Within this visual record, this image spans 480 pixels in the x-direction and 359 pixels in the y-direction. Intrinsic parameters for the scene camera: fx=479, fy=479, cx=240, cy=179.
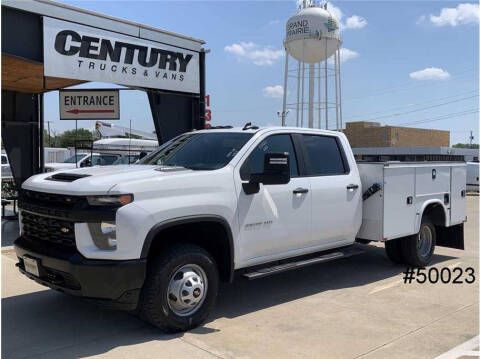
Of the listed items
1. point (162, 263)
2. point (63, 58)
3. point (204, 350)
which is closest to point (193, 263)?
point (162, 263)

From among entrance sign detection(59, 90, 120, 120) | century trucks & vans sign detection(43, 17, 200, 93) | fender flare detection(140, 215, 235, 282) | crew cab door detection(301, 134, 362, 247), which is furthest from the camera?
entrance sign detection(59, 90, 120, 120)

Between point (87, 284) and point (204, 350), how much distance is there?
114cm

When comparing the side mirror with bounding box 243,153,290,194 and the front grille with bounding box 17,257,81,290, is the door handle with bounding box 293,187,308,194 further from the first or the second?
the front grille with bounding box 17,257,81,290

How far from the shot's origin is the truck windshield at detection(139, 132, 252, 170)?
16.9 feet

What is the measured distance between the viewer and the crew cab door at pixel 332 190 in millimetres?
5734

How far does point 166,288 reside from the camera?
14.2ft

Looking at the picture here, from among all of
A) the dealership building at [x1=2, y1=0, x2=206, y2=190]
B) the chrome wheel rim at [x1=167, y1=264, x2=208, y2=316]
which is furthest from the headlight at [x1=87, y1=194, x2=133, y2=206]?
the dealership building at [x1=2, y1=0, x2=206, y2=190]

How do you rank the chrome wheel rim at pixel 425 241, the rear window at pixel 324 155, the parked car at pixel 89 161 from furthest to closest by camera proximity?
the parked car at pixel 89 161 → the chrome wheel rim at pixel 425 241 → the rear window at pixel 324 155

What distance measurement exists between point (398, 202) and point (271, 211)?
2.42 metres

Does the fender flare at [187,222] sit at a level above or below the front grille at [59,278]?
above

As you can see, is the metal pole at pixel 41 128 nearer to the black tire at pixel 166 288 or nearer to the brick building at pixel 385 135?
the black tire at pixel 166 288

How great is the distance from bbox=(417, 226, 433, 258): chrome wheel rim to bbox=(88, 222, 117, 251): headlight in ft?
16.4

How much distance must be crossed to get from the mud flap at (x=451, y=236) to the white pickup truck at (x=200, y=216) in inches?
62.3

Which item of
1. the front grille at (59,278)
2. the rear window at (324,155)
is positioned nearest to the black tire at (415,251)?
the rear window at (324,155)
